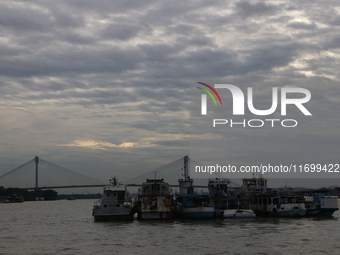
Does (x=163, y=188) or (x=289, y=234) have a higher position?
(x=163, y=188)

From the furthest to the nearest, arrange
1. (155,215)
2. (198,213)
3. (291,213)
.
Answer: (291,213)
(198,213)
(155,215)

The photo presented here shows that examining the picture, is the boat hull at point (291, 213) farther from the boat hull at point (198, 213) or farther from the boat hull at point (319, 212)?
the boat hull at point (198, 213)

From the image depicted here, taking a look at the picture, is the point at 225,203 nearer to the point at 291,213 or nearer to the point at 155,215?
the point at 291,213

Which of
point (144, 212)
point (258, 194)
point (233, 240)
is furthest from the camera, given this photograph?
point (258, 194)

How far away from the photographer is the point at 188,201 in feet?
220

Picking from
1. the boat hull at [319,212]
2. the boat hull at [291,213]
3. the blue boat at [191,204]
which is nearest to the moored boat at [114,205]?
the blue boat at [191,204]

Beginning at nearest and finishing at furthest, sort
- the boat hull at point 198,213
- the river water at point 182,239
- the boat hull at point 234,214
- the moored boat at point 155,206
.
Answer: the river water at point 182,239 < the moored boat at point 155,206 < the boat hull at point 198,213 < the boat hull at point 234,214

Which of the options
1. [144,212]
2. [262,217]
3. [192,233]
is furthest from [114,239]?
[262,217]

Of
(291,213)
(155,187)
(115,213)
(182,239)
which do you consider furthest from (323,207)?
(115,213)

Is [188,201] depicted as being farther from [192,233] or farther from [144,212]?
[192,233]

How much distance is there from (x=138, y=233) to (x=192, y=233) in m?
6.38

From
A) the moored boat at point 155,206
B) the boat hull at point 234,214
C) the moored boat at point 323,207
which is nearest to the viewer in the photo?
the moored boat at point 155,206

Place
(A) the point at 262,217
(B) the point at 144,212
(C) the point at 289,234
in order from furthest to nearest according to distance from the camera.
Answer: (A) the point at 262,217
(B) the point at 144,212
(C) the point at 289,234

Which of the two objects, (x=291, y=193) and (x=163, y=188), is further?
(x=291, y=193)
